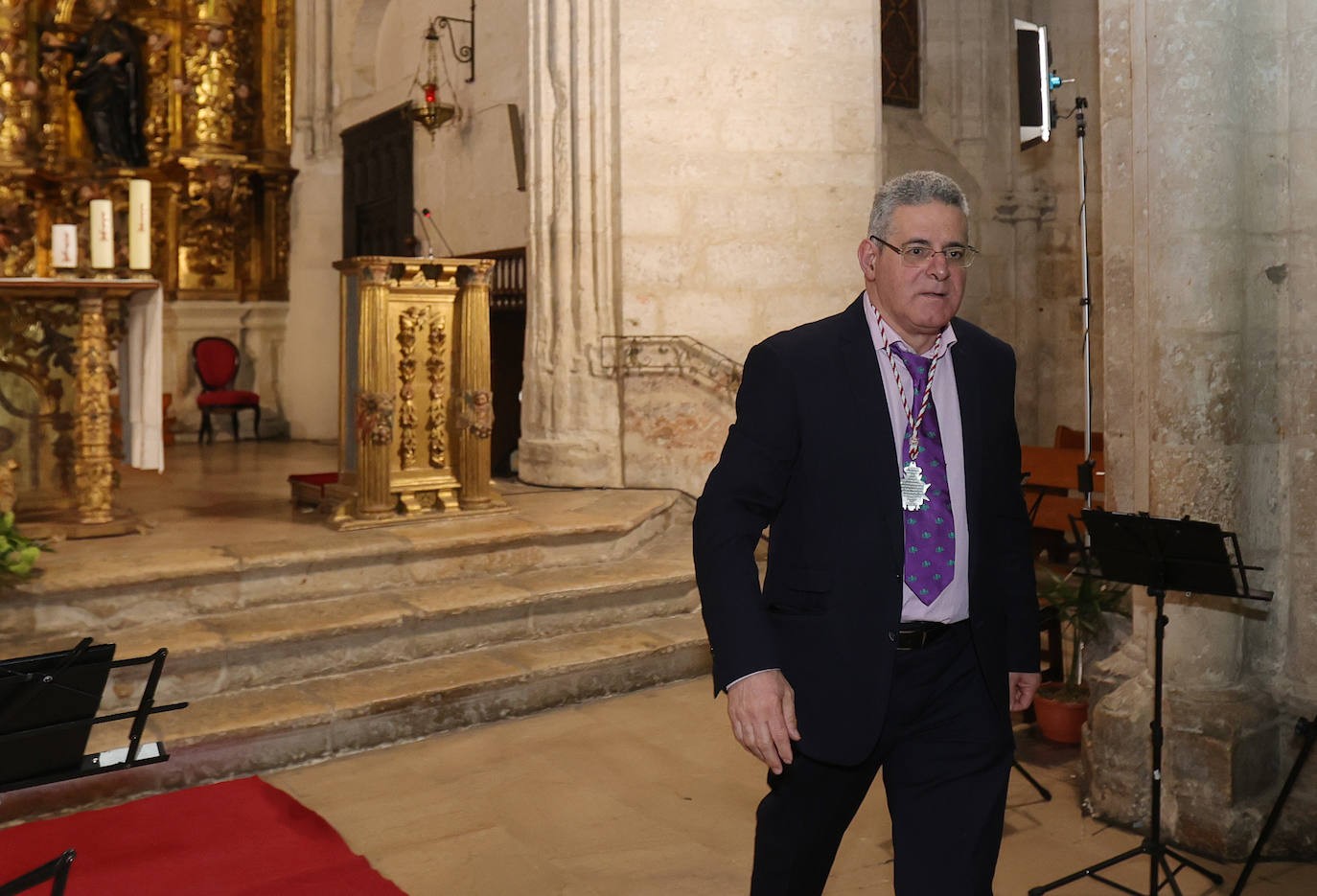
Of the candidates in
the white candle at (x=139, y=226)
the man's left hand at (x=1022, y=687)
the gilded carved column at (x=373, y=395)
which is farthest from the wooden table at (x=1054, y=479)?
the man's left hand at (x=1022, y=687)

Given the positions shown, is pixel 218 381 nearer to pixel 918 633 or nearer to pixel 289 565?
pixel 289 565

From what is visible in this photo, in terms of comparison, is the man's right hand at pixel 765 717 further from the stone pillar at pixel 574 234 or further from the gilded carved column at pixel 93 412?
the stone pillar at pixel 574 234

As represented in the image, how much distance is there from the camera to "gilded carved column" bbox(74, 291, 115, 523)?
18.5ft

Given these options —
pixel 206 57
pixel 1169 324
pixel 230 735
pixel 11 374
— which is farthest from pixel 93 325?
pixel 206 57

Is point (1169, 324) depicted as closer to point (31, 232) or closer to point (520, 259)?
point (520, 259)

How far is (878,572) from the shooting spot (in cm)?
205

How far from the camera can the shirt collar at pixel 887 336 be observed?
219 centimetres

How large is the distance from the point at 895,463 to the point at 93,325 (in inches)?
184

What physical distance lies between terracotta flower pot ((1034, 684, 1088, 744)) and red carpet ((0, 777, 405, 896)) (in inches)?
97.4

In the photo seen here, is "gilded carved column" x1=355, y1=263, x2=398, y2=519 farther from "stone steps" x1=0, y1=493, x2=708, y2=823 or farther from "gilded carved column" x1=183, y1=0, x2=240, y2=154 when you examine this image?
"gilded carved column" x1=183, y1=0, x2=240, y2=154

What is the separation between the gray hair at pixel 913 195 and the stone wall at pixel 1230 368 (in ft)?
5.58

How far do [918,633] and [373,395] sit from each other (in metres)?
4.23

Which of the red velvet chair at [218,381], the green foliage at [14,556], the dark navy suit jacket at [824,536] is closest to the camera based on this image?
the dark navy suit jacket at [824,536]

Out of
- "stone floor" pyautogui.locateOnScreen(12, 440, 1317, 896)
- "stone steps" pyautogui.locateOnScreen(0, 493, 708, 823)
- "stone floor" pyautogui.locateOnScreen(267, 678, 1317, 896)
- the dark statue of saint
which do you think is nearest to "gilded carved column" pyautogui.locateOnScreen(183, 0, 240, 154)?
the dark statue of saint
